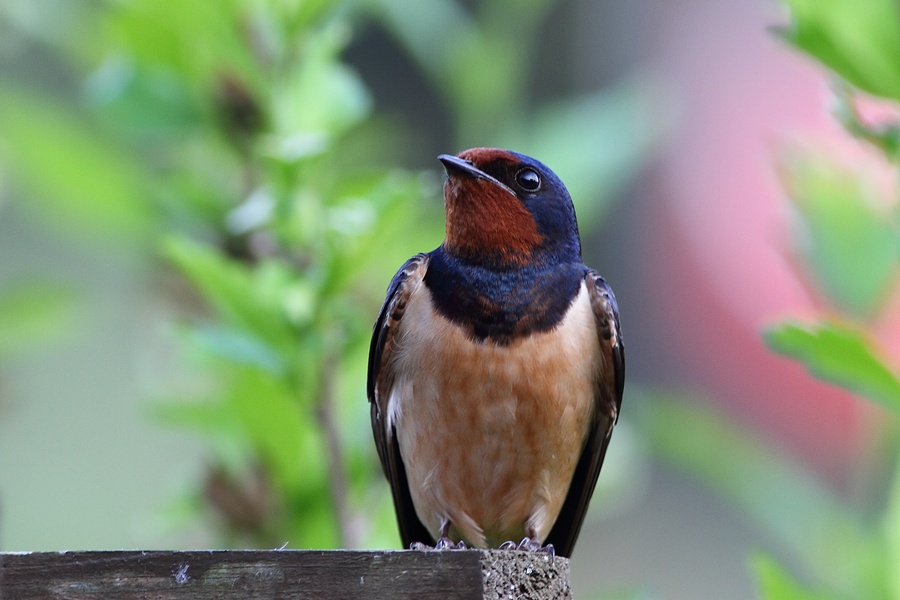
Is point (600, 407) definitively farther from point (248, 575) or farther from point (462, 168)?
point (248, 575)

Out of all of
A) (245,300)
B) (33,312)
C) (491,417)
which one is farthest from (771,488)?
(33,312)

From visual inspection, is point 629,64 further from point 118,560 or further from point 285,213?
point 118,560

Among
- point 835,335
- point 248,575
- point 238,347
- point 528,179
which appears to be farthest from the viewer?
point 528,179

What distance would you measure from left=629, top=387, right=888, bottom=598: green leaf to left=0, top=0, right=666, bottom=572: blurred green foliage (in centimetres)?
49

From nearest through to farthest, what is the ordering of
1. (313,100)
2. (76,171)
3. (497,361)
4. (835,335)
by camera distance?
1. (835,335)
2. (497,361)
3. (313,100)
4. (76,171)

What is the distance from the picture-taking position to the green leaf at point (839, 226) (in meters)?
2.08

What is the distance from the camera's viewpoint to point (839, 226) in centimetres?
208

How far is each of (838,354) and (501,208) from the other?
2.16 ft

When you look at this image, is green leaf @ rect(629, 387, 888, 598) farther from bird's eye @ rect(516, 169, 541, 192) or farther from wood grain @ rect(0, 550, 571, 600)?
wood grain @ rect(0, 550, 571, 600)

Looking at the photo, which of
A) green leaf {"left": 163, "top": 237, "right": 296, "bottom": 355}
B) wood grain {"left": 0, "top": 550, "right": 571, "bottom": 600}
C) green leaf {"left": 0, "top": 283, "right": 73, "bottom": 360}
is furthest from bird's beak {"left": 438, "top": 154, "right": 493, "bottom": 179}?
wood grain {"left": 0, "top": 550, "right": 571, "bottom": 600}

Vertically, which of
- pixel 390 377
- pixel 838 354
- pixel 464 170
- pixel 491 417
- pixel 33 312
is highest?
pixel 464 170

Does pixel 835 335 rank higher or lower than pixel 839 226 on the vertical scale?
lower

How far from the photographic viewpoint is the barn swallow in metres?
1.95

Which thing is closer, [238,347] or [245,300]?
[238,347]
